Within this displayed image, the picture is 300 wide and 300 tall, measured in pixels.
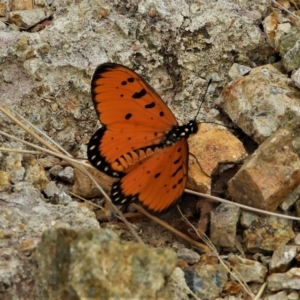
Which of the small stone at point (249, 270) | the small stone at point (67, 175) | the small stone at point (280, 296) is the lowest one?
the small stone at point (280, 296)

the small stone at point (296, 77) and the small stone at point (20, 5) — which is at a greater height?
the small stone at point (20, 5)

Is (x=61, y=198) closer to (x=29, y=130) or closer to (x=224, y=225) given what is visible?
(x=29, y=130)

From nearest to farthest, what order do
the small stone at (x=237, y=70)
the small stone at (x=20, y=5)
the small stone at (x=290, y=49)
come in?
the small stone at (x=290, y=49) < the small stone at (x=237, y=70) < the small stone at (x=20, y=5)

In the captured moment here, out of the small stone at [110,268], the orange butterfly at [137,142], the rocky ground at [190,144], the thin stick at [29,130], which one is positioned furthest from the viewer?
the thin stick at [29,130]

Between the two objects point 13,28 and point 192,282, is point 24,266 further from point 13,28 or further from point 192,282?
point 13,28

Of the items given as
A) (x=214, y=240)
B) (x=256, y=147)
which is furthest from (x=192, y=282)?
(x=256, y=147)

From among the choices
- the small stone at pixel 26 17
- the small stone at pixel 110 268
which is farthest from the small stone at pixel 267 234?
the small stone at pixel 26 17

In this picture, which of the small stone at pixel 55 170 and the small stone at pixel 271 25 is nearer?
the small stone at pixel 55 170

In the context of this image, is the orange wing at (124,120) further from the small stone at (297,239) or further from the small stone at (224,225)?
the small stone at (297,239)
